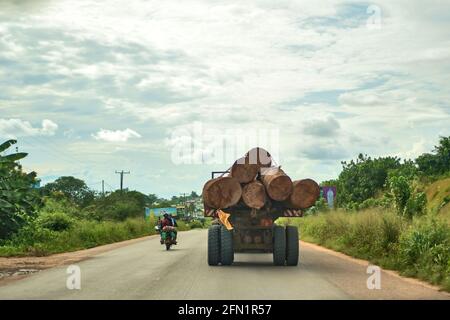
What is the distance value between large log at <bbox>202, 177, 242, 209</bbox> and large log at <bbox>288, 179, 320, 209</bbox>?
157 centimetres

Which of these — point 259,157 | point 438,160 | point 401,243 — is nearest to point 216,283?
point 259,157

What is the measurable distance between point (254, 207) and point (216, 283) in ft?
13.5

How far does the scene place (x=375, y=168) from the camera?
65188 millimetres

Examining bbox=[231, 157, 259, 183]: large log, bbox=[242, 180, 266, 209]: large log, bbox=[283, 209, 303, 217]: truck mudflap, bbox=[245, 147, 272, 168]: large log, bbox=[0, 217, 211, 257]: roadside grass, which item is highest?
bbox=[245, 147, 272, 168]: large log

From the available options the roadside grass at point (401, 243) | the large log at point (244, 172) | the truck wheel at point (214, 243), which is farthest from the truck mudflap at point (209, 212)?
the roadside grass at point (401, 243)

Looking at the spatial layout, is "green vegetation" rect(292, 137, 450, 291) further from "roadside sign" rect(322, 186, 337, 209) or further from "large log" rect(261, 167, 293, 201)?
"roadside sign" rect(322, 186, 337, 209)

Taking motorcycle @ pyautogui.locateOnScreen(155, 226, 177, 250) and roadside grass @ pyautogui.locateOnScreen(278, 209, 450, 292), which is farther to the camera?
motorcycle @ pyautogui.locateOnScreen(155, 226, 177, 250)

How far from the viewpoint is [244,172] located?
59.1 ft

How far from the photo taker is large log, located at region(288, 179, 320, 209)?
18.0 metres

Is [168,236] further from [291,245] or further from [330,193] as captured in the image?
[330,193]

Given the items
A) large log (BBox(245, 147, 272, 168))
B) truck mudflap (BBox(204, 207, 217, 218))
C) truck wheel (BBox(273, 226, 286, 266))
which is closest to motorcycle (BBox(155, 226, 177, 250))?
truck mudflap (BBox(204, 207, 217, 218))

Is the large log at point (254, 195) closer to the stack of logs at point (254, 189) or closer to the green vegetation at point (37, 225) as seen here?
the stack of logs at point (254, 189)
